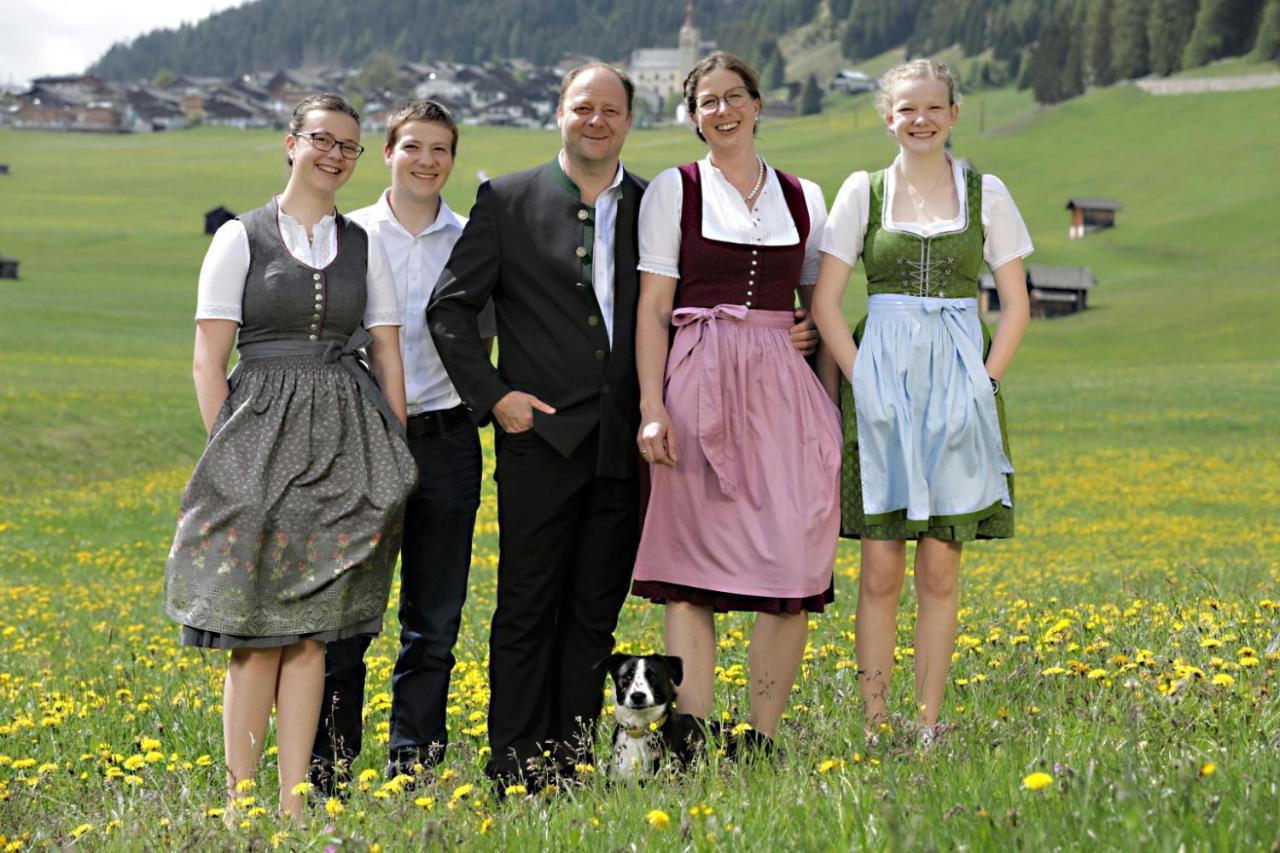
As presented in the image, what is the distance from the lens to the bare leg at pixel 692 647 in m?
4.95

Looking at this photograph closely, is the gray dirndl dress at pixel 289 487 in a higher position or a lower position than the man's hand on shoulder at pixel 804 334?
lower

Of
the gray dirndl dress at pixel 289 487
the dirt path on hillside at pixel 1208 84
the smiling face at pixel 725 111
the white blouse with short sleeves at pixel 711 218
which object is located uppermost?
the dirt path on hillside at pixel 1208 84

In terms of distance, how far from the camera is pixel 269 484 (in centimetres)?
459

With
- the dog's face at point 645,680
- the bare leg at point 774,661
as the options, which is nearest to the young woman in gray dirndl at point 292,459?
the dog's face at point 645,680

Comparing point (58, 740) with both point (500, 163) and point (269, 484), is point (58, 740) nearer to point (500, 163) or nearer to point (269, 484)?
point (269, 484)

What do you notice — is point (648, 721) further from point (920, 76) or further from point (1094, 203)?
point (1094, 203)

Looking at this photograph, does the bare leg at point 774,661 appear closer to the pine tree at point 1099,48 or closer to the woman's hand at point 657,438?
the woman's hand at point 657,438

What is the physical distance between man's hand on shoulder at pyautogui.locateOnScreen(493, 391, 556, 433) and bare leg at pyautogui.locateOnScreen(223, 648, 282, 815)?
1.08 m

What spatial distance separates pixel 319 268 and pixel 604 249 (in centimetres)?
100

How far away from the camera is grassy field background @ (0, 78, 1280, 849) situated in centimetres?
310

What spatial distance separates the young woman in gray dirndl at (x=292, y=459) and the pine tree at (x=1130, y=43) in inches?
5521

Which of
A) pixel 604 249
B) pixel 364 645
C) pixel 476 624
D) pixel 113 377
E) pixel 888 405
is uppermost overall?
pixel 604 249

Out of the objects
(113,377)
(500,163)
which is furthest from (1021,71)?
(113,377)

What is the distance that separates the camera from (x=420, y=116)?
5477 mm
